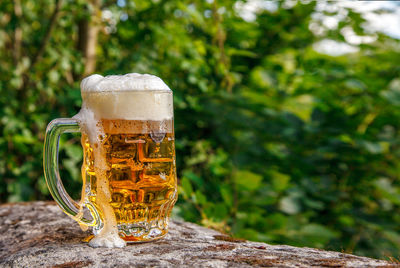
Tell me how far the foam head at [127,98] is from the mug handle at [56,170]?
10 cm

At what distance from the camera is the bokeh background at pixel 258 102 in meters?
3.07

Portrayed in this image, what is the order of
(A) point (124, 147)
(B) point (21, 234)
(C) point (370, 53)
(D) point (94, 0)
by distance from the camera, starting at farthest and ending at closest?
(C) point (370, 53) < (D) point (94, 0) < (B) point (21, 234) < (A) point (124, 147)

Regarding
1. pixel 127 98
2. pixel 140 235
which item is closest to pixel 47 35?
pixel 127 98

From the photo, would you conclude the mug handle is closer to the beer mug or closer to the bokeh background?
the beer mug

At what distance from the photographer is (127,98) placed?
128 cm

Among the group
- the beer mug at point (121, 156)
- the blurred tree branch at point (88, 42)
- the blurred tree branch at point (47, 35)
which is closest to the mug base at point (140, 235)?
the beer mug at point (121, 156)

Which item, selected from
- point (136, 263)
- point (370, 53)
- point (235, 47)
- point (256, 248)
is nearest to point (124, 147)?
point (136, 263)

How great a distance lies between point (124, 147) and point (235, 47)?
227cm

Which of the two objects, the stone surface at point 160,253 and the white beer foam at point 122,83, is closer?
the stone surface at point 160,253

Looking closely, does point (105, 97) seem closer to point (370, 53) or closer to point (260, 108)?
point (260, 108)

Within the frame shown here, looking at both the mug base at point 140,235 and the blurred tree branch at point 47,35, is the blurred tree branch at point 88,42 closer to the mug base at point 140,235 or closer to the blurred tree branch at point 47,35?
the blurred tree branch at point 47,35

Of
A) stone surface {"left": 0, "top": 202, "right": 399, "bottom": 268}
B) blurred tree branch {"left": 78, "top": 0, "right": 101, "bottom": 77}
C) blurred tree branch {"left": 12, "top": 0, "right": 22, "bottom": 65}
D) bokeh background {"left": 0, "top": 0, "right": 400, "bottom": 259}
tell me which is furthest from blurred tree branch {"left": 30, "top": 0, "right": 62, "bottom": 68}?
stone surface {"left": 0, "top": 202, "right": 399, "bottom": 268}

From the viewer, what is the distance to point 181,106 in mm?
3178

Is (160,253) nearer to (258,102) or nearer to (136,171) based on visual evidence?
(136,171)
